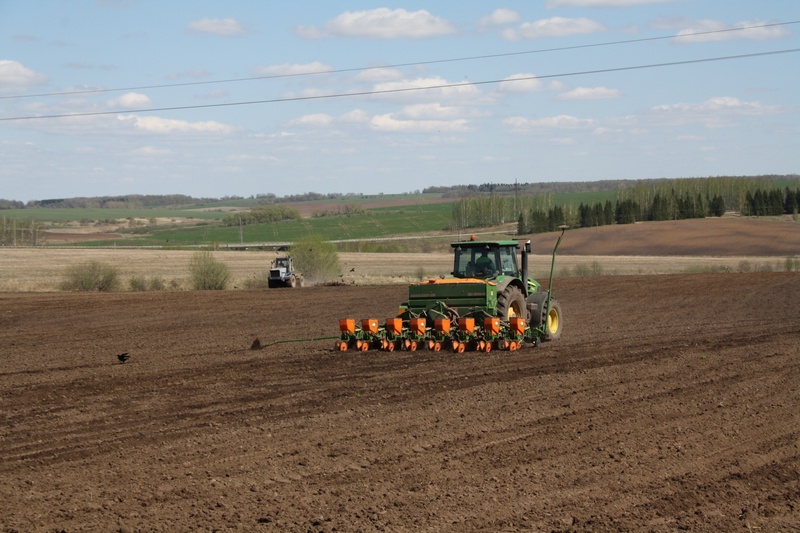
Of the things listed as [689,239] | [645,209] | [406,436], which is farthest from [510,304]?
[645,209]

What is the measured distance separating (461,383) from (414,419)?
2.69 metres

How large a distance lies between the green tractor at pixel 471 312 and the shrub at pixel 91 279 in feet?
103

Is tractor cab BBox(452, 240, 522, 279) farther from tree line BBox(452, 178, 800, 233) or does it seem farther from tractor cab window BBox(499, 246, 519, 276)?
tree line BBox(452, 178, 800, 233)

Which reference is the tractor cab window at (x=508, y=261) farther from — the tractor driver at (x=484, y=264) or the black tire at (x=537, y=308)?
the black tire at (x=537, y=308)

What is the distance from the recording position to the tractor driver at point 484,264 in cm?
1859

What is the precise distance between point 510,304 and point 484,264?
105cm

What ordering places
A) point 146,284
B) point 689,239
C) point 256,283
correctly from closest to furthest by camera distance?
point 146,284
point 256,283
point 689,239

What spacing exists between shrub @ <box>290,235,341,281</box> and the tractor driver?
32453 mm

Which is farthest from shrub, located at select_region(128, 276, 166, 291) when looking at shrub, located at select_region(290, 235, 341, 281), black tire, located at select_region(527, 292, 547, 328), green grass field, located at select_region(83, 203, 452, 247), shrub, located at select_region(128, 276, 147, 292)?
green grass field, located at select_region(83, 203, 452, 247)

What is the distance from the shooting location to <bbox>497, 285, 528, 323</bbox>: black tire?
17.7 m

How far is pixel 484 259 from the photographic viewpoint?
61.1ft

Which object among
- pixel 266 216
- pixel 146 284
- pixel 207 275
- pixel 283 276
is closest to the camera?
pixel 283 276

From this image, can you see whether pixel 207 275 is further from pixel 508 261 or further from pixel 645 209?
pixel 645 209

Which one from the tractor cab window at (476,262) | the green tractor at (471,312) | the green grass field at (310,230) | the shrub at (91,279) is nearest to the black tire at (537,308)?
the green tractor at (471,312)
